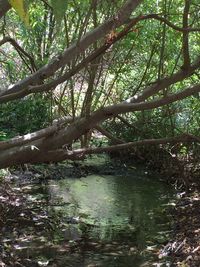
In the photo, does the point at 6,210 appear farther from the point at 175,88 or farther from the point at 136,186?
the point at 175,88

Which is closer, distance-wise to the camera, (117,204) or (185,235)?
(185,235)

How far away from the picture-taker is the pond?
14.9 feet

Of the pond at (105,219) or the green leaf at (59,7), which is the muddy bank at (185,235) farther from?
the green leaf at (59,7)

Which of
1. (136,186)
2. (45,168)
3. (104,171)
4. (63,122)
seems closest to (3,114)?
(45,168)

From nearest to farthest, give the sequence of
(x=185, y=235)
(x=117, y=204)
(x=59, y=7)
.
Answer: (x=59, y=7) → (x=185, y=235) → (x=117, y=204)

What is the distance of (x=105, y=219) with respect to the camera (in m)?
5.63

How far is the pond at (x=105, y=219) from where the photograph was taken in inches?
179

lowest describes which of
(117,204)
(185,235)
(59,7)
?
(185,235)

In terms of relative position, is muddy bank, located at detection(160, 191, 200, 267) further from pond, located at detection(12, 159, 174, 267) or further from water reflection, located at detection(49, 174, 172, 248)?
water reflection, located at detection(49, 174, 172, 248)

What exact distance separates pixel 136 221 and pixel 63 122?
2.15m

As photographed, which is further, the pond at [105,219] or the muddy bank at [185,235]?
the pond at [105,219]

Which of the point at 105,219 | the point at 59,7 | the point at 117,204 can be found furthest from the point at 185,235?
the point at 59,7

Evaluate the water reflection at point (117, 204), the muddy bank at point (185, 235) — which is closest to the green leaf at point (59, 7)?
the muddy bank at point (185, 235)

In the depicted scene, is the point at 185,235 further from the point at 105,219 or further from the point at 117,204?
the point at 117,204
